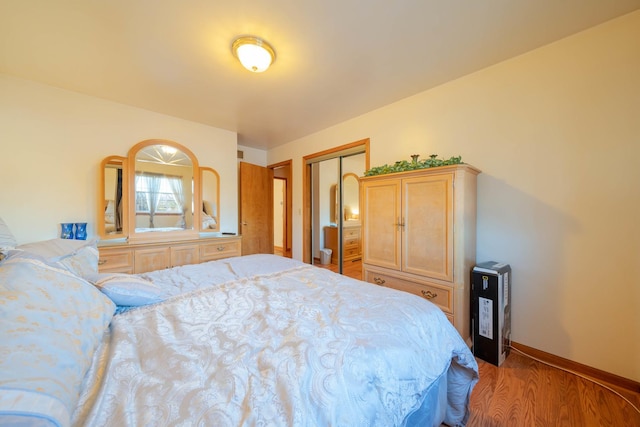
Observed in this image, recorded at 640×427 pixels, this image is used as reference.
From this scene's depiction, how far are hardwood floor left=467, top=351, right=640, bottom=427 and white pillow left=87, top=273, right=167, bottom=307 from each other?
1.95 metres

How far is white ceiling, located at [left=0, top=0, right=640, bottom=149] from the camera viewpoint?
147 centimetres

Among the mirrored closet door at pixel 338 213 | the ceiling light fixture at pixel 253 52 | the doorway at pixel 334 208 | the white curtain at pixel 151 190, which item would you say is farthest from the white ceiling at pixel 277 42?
the mirrored closet door at pixel 338 213

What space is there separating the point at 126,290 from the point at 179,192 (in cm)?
228

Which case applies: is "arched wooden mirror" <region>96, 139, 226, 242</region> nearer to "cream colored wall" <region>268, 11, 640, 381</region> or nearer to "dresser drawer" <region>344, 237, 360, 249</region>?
"dresser drawer" <region>344, 237, 360, 249</region>

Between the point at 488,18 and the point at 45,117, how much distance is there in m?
4.06

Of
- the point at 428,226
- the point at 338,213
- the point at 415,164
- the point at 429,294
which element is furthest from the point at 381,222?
the point at 338,213

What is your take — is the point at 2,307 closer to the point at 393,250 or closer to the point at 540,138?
the point at 393,250

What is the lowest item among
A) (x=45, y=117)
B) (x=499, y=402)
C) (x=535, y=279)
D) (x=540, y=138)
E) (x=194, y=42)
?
(x=499, y=402)

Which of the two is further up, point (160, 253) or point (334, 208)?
point (334, 208)

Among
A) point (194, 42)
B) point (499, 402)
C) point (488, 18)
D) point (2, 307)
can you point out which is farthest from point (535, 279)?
point (194, 42)

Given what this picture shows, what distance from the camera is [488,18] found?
1.54m

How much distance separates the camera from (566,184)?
5.73 ft

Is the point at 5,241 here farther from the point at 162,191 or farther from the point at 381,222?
the point at 381,222

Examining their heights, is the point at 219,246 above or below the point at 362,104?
below
